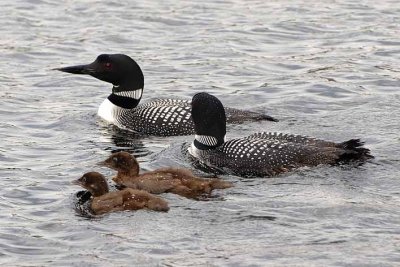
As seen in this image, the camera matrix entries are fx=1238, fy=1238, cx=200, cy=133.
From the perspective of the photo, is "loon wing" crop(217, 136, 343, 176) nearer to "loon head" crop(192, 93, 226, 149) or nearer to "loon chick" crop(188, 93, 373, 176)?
"loon chick" crop(188, 93, 373, 176)

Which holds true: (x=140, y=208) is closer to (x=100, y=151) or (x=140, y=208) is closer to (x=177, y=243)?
(x=177, y=243)

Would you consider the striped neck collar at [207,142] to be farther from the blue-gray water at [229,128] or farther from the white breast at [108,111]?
the white breast at [108,111]

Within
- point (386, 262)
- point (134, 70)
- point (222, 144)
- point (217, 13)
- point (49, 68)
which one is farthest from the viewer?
point (217, 13)

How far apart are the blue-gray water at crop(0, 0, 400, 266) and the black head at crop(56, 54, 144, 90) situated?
43 centimetres

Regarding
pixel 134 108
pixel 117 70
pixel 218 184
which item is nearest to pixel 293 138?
pixel 218 184

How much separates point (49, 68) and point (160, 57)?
1410mm

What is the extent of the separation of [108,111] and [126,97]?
284 mm

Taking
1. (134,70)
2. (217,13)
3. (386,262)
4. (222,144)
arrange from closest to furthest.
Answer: (386,262) < (222,144) < (134,70) < (217,13)

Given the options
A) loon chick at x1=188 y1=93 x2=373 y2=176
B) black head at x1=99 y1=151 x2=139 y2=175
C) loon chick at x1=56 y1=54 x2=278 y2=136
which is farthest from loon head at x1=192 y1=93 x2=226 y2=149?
black head at x1=99 y1=151 x2=139 y2=175

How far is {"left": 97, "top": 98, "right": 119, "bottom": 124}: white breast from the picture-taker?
1280cm

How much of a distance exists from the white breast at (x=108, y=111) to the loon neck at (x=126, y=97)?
57 mm

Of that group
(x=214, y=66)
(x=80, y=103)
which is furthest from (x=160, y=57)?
(x=80, y=103)

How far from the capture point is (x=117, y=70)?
1303 centimetres

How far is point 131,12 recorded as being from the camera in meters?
17.2
